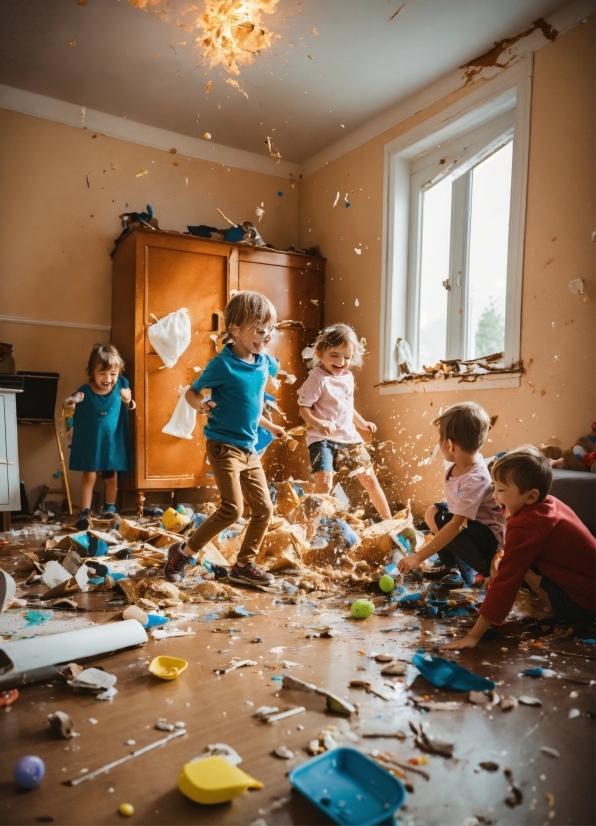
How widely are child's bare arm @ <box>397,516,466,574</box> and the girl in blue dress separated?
8.55ft

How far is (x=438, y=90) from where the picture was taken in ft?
12.9

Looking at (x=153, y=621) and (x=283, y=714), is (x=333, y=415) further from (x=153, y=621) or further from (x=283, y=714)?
(x=283, y=714)

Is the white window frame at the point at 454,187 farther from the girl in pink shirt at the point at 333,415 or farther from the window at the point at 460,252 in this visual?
the girl in pink shirt at the point at 333,415

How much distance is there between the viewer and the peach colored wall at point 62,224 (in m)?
4.34

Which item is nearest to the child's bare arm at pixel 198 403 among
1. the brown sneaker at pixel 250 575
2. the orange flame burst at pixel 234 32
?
the brown sneaker at pixel 250 575

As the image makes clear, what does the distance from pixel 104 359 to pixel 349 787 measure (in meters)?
3.47

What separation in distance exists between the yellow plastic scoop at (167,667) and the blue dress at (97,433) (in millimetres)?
2706

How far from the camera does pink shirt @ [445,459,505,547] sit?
213 centimetres

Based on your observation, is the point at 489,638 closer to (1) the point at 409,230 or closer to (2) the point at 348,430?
(2) the point at 348,430

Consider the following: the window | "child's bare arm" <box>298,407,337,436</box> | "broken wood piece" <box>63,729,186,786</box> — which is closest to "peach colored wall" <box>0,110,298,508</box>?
the window

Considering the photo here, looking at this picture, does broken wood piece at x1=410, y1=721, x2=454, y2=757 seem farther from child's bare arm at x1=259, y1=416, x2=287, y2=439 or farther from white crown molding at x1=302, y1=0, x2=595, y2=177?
white crown molding at x1=302, y1=0, x2=595, y2=177

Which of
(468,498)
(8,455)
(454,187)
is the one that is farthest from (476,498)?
(8,455)

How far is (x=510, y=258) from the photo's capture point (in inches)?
134

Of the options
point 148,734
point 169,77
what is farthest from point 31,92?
point 148,734
